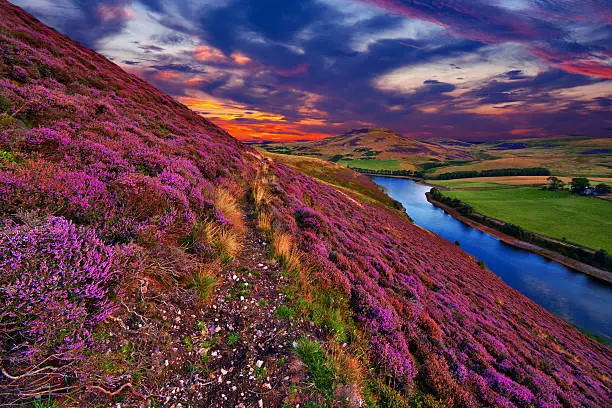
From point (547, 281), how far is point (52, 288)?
8354cm

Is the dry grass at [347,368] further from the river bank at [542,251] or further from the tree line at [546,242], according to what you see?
the tree line at [546,242]

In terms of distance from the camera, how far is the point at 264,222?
29.0 ft

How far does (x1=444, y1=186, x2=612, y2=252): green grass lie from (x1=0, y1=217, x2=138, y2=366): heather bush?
108 m

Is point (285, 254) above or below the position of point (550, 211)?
above

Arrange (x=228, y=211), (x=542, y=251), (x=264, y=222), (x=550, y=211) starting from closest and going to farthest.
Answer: (x=228, y=211) < (x=264, y=222) < (x=542, y=251) < (x=550, y=211)

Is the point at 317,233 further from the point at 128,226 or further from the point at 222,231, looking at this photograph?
the point at 128,226

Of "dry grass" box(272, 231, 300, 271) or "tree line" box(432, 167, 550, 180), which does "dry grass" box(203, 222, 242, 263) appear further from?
"tree line" box(432, 167, 550, 180)

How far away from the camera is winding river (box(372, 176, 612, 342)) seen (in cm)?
4533

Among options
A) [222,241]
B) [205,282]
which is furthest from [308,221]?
[205,282]

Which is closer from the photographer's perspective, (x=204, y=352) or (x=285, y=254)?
(x=204, y=352)

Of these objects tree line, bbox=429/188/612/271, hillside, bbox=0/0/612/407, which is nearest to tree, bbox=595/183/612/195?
tree line, bbox=429/188/612/271

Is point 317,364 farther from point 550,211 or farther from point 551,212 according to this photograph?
point 550,211

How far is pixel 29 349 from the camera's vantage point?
2564 millimetres

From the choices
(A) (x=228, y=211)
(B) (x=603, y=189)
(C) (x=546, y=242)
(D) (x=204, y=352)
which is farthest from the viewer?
(B) (x=603, y=189)
